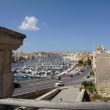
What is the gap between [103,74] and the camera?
26.7m

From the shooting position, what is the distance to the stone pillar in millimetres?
3356

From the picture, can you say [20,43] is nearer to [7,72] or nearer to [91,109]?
[7,72]

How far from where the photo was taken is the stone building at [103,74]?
2642cm

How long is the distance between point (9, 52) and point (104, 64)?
23264mm

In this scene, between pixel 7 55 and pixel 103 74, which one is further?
pixel 103 74

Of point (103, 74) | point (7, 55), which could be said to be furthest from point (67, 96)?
point (7, 55)

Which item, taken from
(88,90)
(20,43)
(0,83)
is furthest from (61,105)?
(88,90)

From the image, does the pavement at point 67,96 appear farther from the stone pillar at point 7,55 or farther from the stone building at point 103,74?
the stone pillar at point 7,55

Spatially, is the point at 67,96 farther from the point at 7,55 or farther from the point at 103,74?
the point at 7,55

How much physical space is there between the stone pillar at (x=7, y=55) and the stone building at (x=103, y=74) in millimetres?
23135

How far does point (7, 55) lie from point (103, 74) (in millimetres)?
23584

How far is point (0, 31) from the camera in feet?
10.6

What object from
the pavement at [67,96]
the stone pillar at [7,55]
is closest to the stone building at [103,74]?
the pavement at [67,96]

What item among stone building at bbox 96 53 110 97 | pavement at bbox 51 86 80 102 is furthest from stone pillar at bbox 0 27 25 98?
stone building at bbox 96 53 110 97
